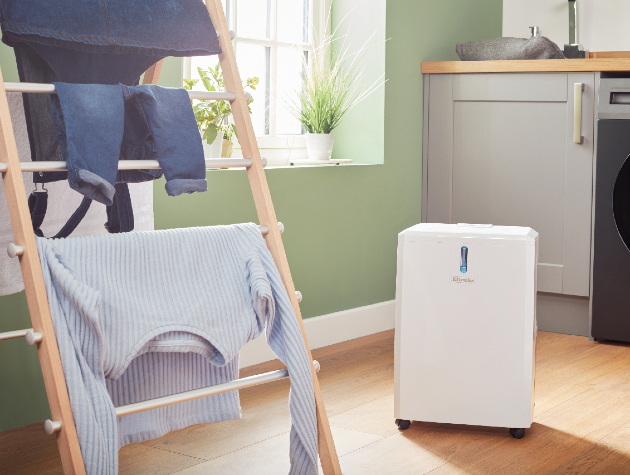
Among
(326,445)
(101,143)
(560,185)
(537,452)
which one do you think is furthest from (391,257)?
(101,143)

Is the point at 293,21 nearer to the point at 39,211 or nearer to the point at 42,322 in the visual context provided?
the point at 39,211

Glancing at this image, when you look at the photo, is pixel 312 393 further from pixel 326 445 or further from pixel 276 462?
pixel 276 462

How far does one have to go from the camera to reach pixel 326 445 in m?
1.64

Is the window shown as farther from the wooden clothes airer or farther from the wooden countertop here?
the wooden clothes airer

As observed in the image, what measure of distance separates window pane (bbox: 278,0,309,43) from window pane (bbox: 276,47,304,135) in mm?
55

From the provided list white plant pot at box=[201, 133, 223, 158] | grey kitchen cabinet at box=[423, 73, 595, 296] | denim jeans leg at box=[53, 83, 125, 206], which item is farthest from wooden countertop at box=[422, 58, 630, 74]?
denim jeans leg at box=[53, 83, 125, 206]

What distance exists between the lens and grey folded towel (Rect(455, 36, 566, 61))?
127 inches

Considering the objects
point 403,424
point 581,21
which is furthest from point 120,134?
Answer: point 581,21

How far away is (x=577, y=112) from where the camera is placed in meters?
3.12

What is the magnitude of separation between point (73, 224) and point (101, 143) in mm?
338

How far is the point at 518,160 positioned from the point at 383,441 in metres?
1.67

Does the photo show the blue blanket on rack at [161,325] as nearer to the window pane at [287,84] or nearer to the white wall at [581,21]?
the window pane at [287,84]

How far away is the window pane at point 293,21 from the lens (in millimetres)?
3088

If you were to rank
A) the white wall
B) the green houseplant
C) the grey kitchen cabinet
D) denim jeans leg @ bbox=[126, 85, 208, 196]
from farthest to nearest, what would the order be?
the white wall, the grey kitchen cabinet, the green houseplant, denim jeans leg @ bbox=[126, 85, 208, 196]
